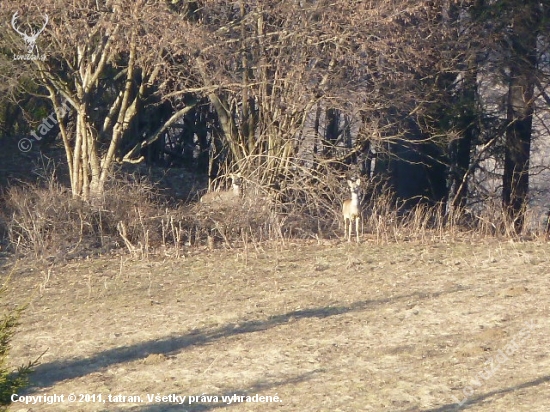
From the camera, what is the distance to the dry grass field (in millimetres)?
6359

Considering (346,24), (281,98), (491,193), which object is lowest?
(491,193)

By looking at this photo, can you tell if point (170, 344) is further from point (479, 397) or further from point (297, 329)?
point (479, 397)

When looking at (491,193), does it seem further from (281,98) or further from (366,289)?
(366,289)

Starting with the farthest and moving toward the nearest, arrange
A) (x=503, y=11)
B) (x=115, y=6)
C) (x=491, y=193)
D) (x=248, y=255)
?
(x=491, y=193), (x=503, y=11), (x=115, y=6), (x=248, y=255)

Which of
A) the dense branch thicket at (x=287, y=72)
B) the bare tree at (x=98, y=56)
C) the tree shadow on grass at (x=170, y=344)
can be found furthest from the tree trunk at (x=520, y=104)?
the tree shadow on grass at (x=170, y=344)

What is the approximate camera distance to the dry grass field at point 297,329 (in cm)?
636

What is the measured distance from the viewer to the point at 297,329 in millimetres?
7699

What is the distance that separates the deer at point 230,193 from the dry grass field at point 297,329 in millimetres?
2028

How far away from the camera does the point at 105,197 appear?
40.6ft

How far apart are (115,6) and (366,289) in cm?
554

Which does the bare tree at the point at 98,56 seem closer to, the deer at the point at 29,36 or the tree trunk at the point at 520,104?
the deer at the point at 29,36

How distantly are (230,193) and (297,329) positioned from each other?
18.0ft

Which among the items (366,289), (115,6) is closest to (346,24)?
(115,6)

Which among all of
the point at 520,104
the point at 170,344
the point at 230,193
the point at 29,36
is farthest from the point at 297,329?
the point at 520,104
